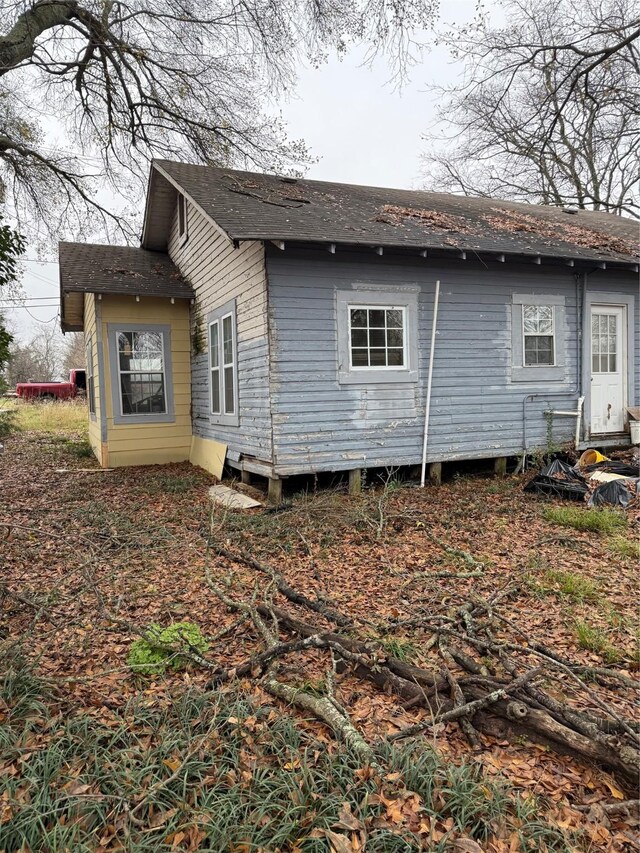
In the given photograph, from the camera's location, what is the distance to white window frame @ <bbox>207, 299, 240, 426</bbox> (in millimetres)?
8711

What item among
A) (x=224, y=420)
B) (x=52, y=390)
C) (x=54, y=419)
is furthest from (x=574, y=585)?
(x=52, y=390)

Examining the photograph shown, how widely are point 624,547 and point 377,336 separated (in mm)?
4498

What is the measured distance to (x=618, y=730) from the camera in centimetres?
245

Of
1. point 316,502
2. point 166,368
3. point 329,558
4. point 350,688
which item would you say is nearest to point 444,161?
point 166,368

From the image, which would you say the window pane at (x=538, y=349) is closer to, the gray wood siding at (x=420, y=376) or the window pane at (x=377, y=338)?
the gray wood siding at (x=420, y=376)

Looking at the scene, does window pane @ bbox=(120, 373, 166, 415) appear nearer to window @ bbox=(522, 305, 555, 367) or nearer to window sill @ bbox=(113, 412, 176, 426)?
window sill @ bbox=(113, 412, 176, 426)

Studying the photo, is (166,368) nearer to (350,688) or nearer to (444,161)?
(350,688)

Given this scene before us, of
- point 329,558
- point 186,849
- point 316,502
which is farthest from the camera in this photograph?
point 316,502

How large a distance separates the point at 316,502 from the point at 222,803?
16.7 ft

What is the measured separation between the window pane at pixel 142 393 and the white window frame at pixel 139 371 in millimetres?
64

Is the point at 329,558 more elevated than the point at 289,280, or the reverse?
the point at 289,280

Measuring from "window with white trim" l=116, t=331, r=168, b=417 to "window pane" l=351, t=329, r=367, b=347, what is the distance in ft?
16.2

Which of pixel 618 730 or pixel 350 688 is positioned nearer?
pixel 618 730

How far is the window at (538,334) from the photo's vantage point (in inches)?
360
